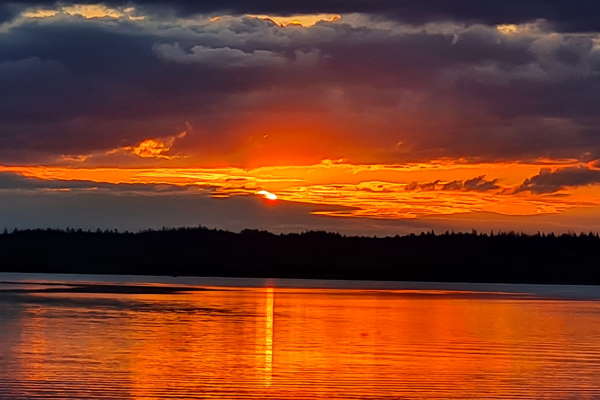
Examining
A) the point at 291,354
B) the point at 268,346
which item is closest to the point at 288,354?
the point at 291,354

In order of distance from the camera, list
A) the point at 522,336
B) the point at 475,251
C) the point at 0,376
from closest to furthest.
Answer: the point at 0,376 < the point at 522,336 < the point at 475,251

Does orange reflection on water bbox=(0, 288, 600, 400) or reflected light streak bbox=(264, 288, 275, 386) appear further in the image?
reflected light streak bbox=(264, 288, 275, 386)

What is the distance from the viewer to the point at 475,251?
636ft

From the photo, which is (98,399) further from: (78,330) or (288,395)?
(78,330)

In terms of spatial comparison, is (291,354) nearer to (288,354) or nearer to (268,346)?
(288,354)

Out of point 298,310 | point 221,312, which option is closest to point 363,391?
point 221,312

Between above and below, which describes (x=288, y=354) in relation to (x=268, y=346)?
below

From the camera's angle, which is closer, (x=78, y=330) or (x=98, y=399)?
(x=98, y=399)

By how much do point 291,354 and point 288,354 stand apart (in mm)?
118

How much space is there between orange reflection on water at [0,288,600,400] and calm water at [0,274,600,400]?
59 mm

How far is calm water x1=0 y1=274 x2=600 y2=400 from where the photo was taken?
105ft

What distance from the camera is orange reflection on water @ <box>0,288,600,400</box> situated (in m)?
32.0

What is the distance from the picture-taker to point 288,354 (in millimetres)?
42156

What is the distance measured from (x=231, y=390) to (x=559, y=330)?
31418mm
